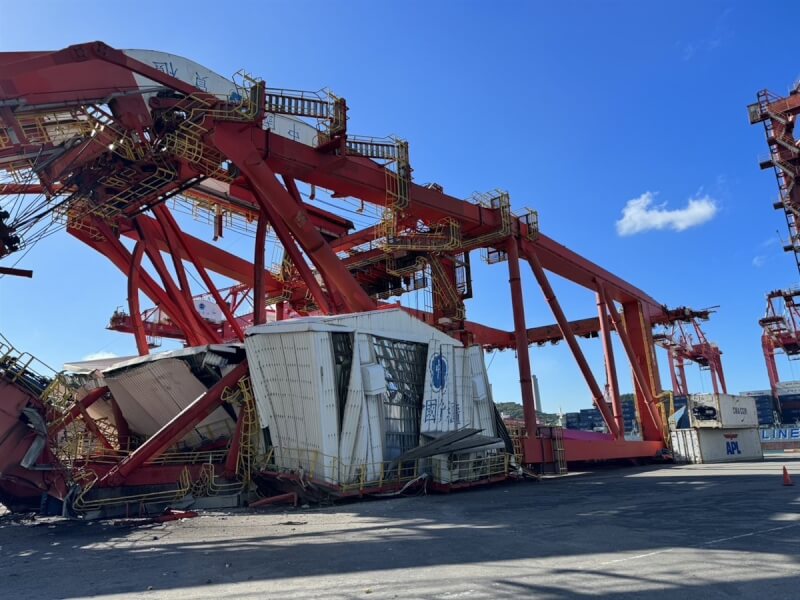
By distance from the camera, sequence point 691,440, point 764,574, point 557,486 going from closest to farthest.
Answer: point 764,574
point 557,486
point 691,440

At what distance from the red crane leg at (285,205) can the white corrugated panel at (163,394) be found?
17.6 ft

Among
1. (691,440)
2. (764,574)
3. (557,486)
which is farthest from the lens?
(691,440)

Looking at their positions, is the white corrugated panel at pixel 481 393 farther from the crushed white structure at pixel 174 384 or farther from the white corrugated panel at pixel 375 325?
the crushed white structure at pixel 174 384

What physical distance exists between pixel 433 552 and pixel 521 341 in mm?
17576

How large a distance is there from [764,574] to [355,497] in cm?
1099

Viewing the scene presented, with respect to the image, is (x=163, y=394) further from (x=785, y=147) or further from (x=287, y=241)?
(x=785, y=147)

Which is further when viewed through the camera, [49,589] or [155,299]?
[155,299]

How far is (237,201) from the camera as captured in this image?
75.9ft

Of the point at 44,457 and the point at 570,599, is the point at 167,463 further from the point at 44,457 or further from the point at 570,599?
the point at 570,599

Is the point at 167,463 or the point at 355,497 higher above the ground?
the point at 167,463

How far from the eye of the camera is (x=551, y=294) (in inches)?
1127

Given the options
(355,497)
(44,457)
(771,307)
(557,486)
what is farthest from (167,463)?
(771,307)

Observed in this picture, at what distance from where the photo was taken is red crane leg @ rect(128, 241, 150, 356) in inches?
819

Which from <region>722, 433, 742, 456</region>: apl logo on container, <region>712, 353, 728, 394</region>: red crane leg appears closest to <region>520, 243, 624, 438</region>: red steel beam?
<region>722, 433, 742, 456</region>: apl logo on container
